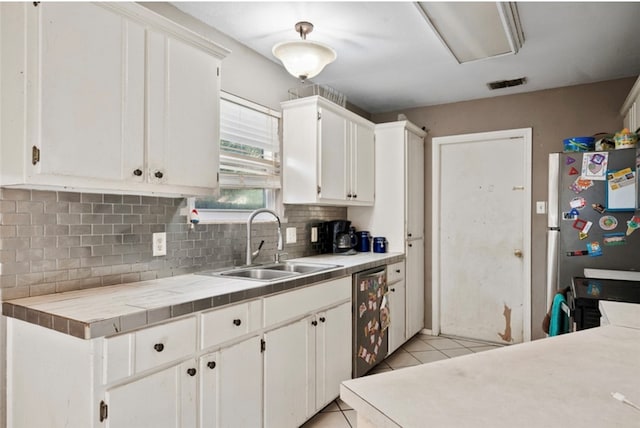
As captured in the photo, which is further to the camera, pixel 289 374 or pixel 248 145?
pixel 248 145

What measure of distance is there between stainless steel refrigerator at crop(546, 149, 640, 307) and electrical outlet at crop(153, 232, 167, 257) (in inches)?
104

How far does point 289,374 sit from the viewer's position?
2109mm

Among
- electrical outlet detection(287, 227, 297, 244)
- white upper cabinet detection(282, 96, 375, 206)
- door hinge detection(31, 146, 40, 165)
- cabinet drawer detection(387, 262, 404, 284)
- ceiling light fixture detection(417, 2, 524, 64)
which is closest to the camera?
door hinge detection(31, 146, 40, 165)

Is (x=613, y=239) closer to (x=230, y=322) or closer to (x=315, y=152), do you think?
(x=315, y=152)

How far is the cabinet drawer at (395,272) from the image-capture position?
131 inches

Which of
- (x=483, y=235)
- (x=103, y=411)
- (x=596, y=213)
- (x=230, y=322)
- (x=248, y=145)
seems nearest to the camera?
(x=103, y=411)

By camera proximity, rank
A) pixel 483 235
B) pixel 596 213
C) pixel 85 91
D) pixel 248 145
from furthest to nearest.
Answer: pixel 483 235
pixel 248 145
pixel 596 213
pixel 85 91

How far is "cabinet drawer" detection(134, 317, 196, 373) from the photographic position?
1.36m

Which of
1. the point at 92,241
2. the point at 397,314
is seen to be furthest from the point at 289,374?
the point at 397,314

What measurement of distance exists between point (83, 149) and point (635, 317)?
2.16m

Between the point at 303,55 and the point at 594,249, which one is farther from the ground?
the point at 303,55

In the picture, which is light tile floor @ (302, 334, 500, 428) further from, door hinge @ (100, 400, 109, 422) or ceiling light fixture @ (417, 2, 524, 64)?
ceiling light fixture @ (417, 2, 524, 64)

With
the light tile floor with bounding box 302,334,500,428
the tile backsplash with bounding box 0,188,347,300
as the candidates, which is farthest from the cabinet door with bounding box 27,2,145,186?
the light tile floor with bounding box 302,334,500,428

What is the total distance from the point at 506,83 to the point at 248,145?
7.81 ft
